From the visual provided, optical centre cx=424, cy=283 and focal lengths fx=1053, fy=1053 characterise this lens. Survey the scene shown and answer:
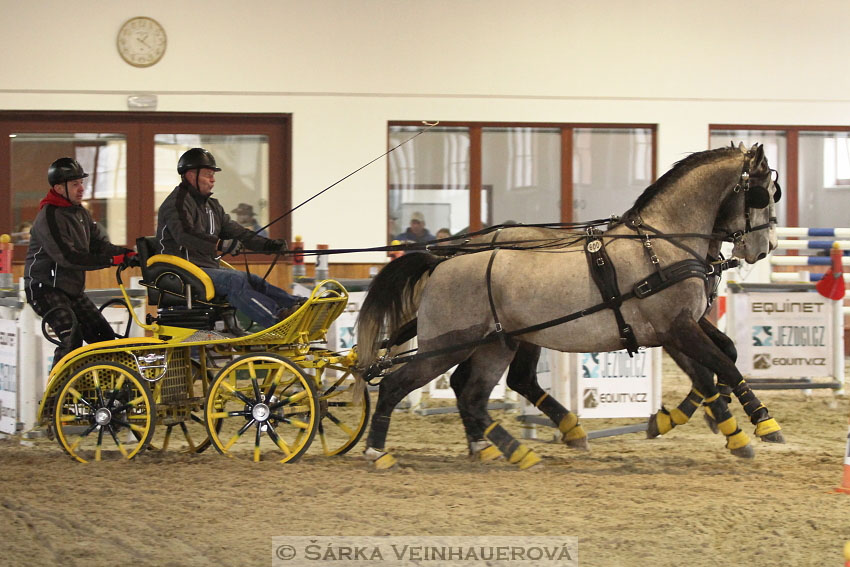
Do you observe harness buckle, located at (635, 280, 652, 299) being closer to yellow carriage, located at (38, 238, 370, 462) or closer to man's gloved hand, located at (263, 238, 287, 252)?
yellow carriage, located at (38, 238, 370, 462)

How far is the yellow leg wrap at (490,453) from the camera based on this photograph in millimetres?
6402

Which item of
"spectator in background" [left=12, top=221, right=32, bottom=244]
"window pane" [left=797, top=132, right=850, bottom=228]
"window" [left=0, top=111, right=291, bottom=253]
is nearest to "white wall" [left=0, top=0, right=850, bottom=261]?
"window" [left=0, top=111, right=291, bottom=253]

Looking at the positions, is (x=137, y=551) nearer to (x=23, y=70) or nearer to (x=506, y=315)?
(x=506, y=315)

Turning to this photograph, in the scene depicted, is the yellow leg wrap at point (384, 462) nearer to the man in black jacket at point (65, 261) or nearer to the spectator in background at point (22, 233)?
the man in black jacket at point (65, 261)

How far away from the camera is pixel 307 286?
354 inches

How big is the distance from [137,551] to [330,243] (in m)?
8.49

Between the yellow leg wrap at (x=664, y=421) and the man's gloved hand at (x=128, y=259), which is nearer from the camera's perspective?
the man's gloved hand at (x=128, y=259)

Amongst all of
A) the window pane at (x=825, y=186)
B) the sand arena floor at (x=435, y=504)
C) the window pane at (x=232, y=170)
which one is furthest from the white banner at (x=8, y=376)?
the window pane at (x=825, y=186)

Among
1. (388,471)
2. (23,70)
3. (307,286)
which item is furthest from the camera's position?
(23,70)

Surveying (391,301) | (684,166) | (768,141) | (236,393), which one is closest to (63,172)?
(236,393)

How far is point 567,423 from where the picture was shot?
6785 millimetres

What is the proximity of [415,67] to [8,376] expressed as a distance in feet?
22.2

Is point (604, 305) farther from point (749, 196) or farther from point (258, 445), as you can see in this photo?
point (258, 445)

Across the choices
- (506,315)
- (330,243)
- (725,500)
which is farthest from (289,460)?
(330,243)
